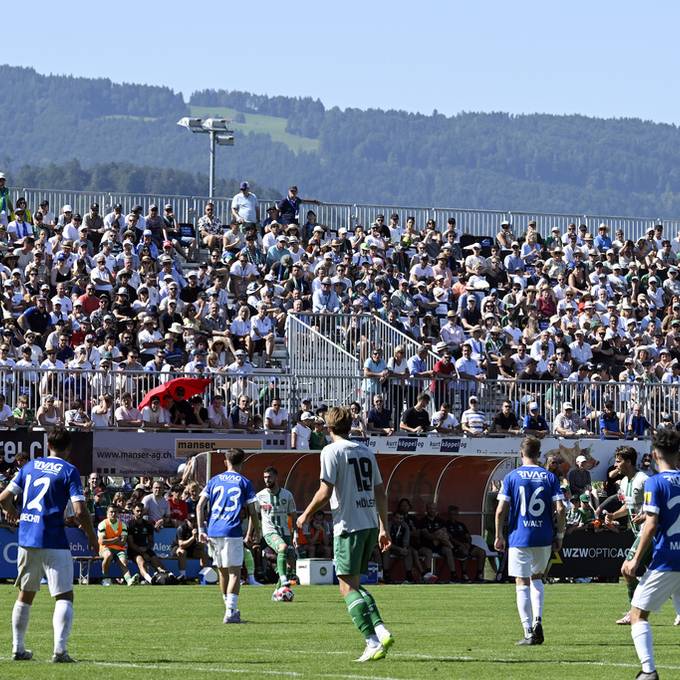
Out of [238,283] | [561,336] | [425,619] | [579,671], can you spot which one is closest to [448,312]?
[561,336]

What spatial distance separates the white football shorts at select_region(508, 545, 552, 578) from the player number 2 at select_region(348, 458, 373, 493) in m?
2.15

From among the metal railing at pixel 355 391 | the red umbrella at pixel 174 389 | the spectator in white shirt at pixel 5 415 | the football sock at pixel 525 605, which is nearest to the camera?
the football sock at pixel 525 605

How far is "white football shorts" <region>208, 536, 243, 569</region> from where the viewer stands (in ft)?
58.9

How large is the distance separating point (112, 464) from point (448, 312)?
10004 millimetres

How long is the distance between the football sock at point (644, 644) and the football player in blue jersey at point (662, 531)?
106mm

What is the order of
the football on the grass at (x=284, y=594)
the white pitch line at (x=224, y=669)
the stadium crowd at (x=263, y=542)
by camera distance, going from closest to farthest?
the white pitch line at (x=224, y=669), the football on the grass at (x=284, y=594), the stadium crowd at (x=263, y=542)

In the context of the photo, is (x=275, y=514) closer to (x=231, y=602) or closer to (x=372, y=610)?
(x=231, y=602)

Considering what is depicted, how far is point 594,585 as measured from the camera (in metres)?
28.1

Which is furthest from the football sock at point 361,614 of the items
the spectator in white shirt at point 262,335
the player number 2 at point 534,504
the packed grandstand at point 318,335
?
the spectator in white shirt at point 262,335

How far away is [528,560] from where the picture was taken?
14742mm

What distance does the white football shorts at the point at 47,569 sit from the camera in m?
12.7

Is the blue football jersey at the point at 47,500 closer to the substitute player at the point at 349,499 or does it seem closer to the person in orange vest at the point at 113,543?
the substitute player at the point at 349,499

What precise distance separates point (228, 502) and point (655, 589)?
758 centimetres

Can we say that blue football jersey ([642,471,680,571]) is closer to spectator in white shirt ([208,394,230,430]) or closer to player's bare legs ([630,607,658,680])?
player's bare legs ([630,607,658,680])
